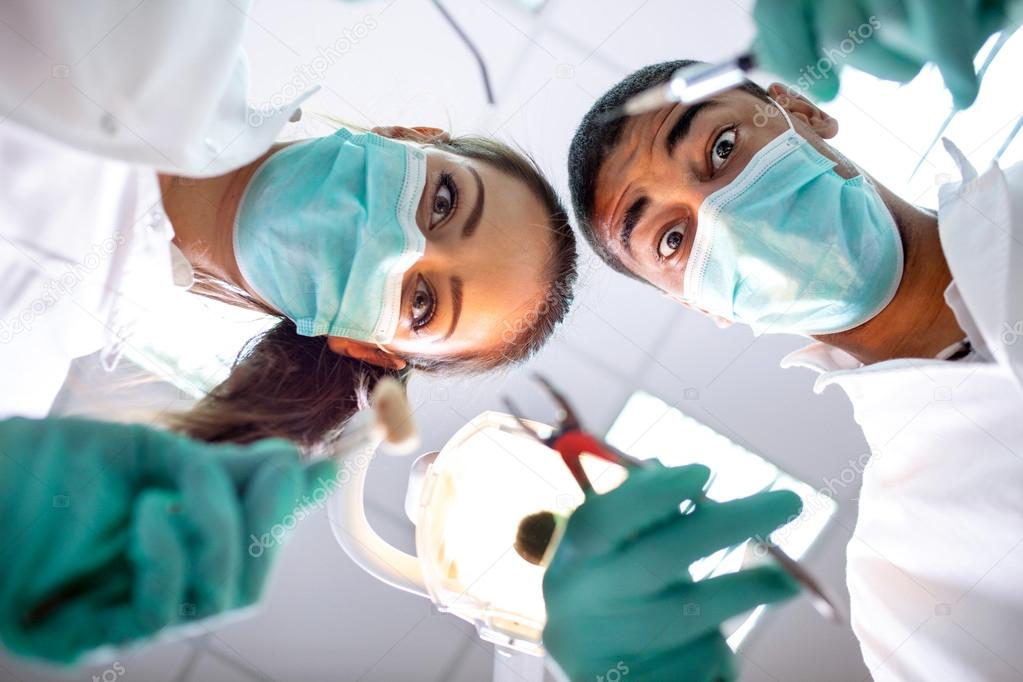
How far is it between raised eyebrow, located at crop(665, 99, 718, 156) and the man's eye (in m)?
0.37

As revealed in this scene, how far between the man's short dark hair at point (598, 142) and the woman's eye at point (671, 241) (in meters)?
0.10

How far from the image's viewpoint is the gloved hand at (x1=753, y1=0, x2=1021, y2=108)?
78cm

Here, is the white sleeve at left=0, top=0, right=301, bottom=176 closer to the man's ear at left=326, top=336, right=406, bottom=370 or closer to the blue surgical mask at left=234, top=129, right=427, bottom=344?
the blue surgical mask at left=234, top=129, right=427, bottom=344

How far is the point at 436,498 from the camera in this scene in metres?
0.67

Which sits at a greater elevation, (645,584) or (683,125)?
(683,125)

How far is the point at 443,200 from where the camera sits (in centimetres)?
81

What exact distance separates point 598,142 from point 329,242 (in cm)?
56

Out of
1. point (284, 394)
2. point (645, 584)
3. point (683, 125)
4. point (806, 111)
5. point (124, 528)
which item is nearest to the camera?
point (124, 528)

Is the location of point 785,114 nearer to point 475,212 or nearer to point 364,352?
point 475,212

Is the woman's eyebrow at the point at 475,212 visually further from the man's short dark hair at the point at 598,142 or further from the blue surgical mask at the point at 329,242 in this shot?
the man's short dark hair at the point at 598,142

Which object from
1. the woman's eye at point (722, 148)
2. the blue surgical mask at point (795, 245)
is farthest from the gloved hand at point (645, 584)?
the woman's eye at point (722, 148)

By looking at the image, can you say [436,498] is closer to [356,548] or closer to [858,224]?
[356,548]

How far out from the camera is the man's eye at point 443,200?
31.2 inches

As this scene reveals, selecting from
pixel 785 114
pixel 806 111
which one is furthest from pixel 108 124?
pixel 806 111
